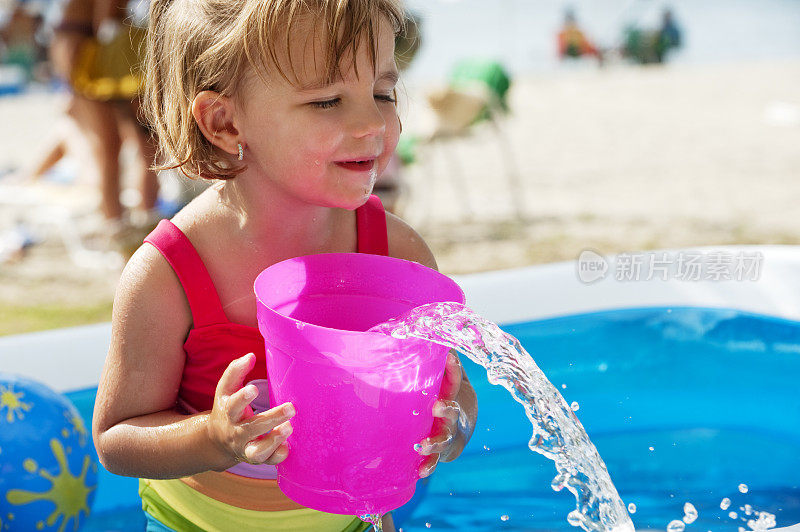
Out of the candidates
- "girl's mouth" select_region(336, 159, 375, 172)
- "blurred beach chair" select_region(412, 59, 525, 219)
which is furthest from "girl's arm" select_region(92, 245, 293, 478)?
"blurred beach chair" select_region(412, 59, 525, 219)

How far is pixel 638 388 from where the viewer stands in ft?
9.95

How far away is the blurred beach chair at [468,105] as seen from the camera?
5.92 metres

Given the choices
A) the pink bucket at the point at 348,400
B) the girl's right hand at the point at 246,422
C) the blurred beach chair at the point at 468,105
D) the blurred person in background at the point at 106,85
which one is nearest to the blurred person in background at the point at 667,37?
the blurred beach chair at the point at 468,105

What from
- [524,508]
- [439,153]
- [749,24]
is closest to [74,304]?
[524,508]

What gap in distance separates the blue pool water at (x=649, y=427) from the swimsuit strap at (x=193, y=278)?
1214 mm

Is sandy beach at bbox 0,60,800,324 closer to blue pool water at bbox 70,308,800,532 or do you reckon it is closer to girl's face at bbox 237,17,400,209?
blue pool water at bbox 70,308,800,532

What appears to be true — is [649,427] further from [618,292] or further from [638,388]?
[618,292]

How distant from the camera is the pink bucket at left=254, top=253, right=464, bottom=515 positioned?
125 cm

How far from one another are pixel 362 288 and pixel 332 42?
→ 420 millimetres

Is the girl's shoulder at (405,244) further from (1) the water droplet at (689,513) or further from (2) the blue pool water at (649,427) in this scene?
(1) the water droplet at (689,513)

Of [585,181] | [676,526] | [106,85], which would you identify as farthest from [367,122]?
[585,181]

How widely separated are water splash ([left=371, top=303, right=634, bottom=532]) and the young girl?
8cm

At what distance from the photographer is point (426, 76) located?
14141mm

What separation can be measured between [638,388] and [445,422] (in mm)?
1758
